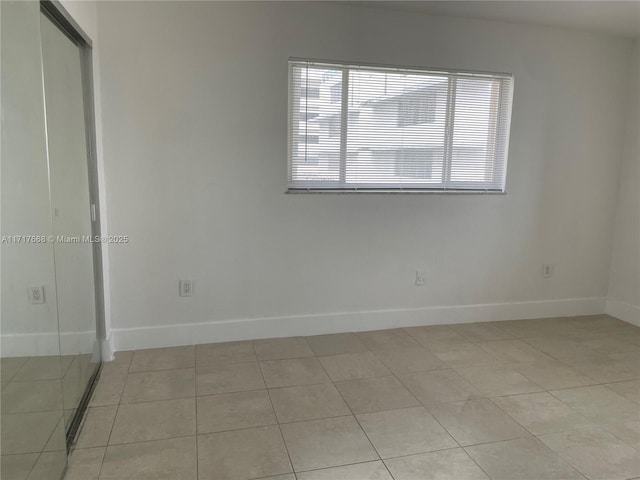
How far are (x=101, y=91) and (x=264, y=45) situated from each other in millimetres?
1099

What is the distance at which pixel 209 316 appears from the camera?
3.32 metres

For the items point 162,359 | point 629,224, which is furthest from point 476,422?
point 629,224

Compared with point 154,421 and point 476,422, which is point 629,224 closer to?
point 476,422

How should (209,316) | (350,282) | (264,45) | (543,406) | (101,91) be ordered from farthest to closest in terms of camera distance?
(350,282)
(209,316)
(264,45)
(101,91)
(543,406)

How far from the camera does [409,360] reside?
3.11 metres

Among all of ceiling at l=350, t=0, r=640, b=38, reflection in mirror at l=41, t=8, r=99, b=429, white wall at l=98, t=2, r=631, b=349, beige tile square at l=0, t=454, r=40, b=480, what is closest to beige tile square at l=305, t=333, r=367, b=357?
white wall at l=98, t=2, r=631, b=349

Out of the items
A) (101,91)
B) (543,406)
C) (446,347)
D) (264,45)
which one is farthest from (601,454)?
(101,91)

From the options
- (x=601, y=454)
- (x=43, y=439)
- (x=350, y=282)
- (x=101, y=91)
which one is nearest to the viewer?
(x=43, y=439)

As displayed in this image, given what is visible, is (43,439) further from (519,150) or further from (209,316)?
(519,150)

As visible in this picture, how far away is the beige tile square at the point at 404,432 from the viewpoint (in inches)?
84.7

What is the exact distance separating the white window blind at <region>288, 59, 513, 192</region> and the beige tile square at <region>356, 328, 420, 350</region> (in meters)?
1.14

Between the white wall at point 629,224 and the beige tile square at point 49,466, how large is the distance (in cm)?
430

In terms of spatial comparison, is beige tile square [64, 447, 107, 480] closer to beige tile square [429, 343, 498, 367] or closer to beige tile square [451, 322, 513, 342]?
beige tile square [429, 343, 498, 367]

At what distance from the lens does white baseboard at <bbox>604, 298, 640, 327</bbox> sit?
12.9ft
